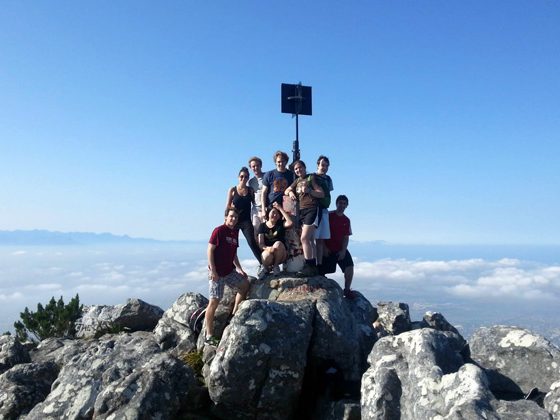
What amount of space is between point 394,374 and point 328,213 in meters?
7.48

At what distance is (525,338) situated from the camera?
38.7 feet

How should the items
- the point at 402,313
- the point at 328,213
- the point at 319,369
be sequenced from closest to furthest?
1. the point at 319,369
2. the point at 328,213
3. the point at 402,313

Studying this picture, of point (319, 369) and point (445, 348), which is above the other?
point (445, 348)

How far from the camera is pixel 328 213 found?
53.1ft

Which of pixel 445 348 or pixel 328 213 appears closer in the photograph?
pixel 445 348

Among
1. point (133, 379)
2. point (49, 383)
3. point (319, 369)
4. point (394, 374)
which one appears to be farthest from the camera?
point (49, 383)

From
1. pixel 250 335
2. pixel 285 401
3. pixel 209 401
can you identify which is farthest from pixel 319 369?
pixel 209 401

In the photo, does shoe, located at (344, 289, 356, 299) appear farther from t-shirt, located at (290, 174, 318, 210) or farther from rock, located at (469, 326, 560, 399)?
rock, located at (469, 326, 560, 399)

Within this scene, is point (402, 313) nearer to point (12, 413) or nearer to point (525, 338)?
point (525, 338)

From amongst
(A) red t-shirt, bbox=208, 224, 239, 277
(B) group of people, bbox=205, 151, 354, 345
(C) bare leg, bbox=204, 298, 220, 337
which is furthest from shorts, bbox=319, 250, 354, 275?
(C) bare leg, bbox=204, 298, 220, 337

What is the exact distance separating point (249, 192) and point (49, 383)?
8.85m

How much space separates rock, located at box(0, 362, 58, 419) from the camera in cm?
1259

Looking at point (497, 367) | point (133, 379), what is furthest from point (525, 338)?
point (133, 379)

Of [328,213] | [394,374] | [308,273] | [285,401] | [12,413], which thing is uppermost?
[328,213]
